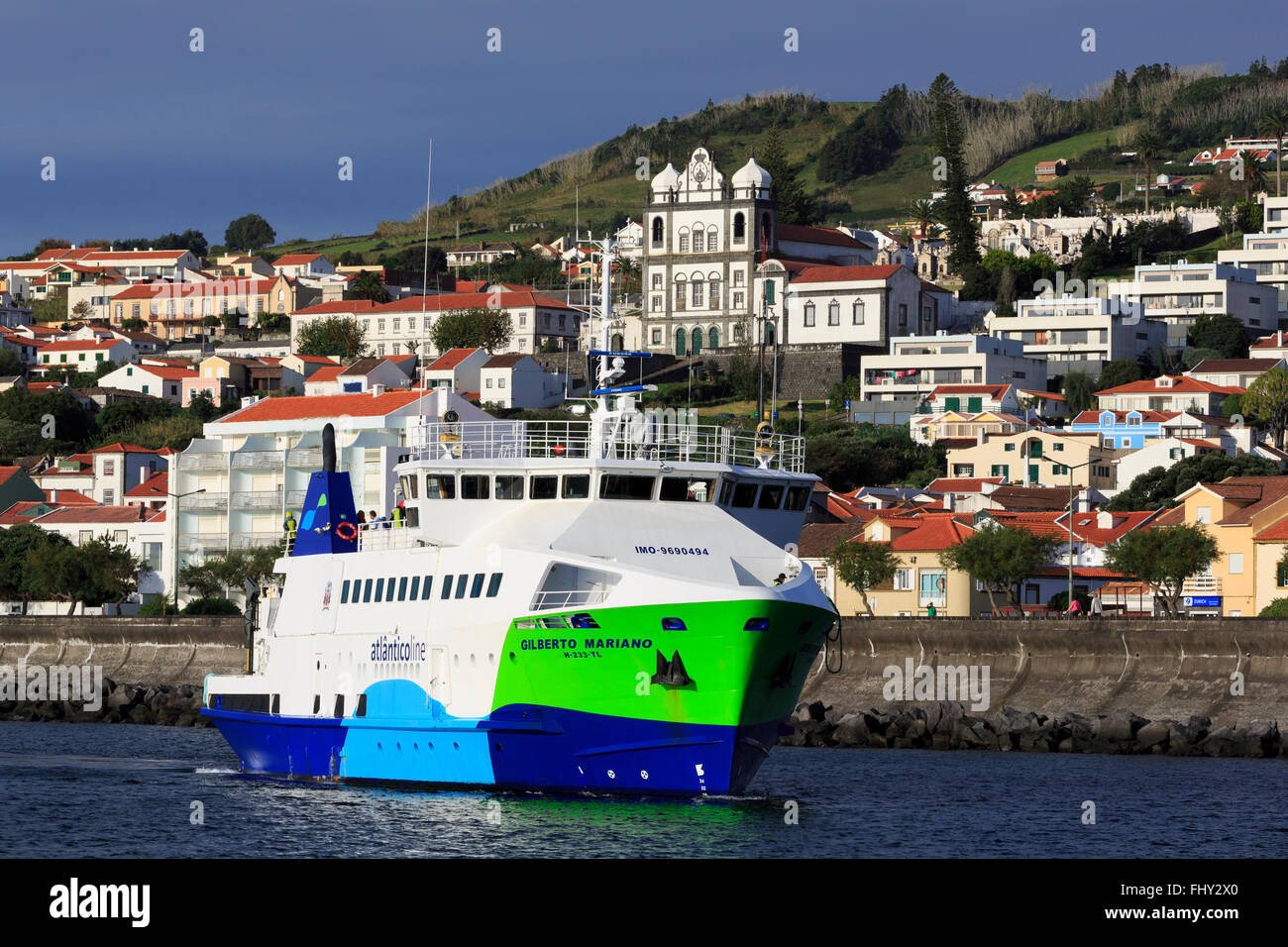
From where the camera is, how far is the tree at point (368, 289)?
171000mm

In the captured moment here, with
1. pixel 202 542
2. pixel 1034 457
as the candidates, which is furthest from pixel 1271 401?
pixel 202 542

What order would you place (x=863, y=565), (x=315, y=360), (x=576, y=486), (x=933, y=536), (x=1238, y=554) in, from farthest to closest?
(x=315, y=360) → (x=933, y=536) → (x=863, y=565) → (x=1238, y=554) → (x=576, y=486)

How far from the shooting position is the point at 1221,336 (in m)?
132

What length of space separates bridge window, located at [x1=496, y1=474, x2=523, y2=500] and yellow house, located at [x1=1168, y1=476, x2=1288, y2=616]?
124 feet

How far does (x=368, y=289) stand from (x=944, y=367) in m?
67.0

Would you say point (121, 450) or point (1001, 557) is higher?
point (121, 450)

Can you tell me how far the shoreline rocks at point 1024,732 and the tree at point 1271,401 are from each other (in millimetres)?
58819

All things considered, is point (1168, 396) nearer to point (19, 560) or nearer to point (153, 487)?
point (153, 487)

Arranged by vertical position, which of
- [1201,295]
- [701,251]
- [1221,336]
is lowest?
[1221,336]

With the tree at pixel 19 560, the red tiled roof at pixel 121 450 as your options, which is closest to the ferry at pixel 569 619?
the tree at pixel 19 560

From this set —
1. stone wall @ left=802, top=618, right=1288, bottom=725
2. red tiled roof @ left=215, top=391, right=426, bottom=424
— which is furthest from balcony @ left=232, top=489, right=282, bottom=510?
stone wall @ left=802, top=618, right=1288, bottom=725
